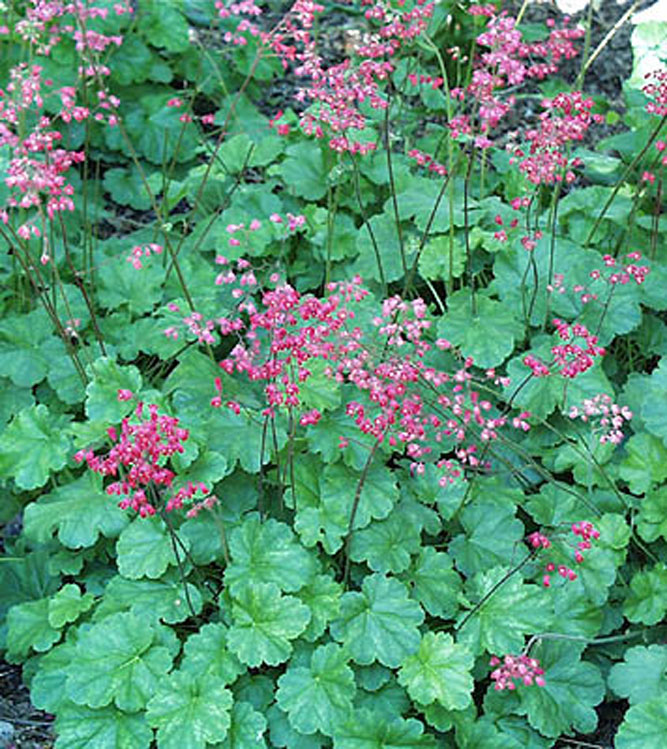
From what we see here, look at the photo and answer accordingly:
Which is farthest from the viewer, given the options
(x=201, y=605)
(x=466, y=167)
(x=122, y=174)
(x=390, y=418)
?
(x=122, y=174)

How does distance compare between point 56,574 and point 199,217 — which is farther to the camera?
point 199,217

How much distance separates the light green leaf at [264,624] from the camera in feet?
9.21

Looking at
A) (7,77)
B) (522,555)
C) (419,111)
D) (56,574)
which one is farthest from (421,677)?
(7,77)

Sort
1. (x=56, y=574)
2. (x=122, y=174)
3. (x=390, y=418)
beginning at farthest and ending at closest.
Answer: (x=122, y=174), (x=56, y=574), (x=390, y=418)

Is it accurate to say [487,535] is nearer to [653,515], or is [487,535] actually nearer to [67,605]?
[653,515]

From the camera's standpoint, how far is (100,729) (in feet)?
9.24

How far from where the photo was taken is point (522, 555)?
311 centimetres

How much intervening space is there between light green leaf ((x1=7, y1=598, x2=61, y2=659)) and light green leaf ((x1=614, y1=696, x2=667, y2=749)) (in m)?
1.53

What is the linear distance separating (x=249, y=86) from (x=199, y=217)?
3.31 ft

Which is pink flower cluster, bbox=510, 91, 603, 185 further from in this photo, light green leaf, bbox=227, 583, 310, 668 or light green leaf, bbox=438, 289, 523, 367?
light green leaf, bbox=227, 583, 310, 668

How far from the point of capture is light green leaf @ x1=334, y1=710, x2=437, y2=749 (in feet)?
9.00

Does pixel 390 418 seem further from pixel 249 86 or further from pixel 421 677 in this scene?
pixel 249 86

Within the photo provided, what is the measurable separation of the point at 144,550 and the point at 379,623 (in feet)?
2.23

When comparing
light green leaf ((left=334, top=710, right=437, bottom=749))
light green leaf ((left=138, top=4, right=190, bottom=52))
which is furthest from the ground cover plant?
light green leaf ((left=138, top=4, right=190, bottom=52))
